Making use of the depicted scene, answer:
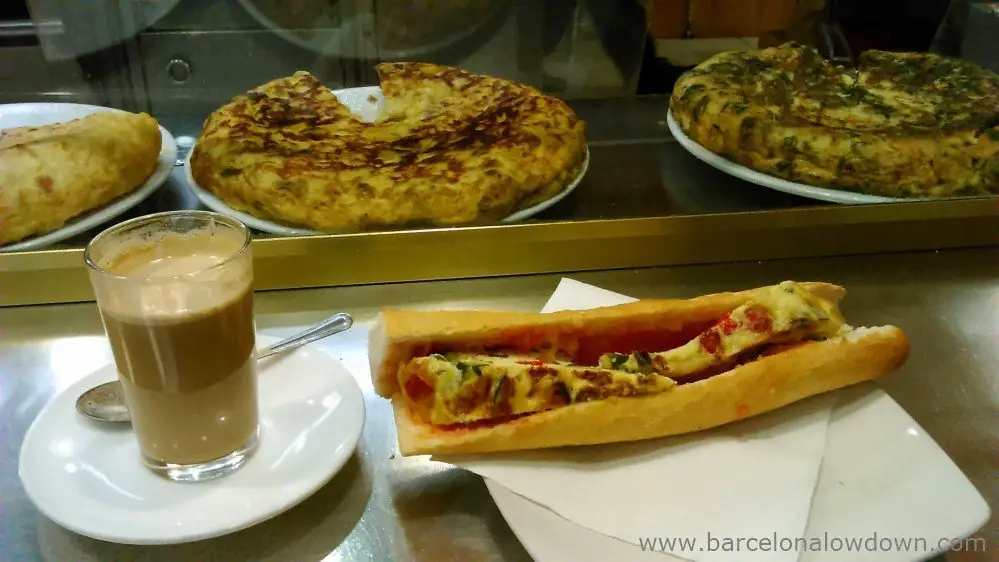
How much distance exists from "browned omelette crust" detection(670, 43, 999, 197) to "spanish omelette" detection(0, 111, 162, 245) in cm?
97

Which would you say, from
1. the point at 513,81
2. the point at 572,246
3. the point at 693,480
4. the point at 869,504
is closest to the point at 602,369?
the point at 693,480

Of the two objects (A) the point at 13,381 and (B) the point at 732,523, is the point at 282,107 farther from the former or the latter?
(B) the point at 732,523

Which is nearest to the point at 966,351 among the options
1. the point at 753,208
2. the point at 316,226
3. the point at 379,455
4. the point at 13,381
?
the point at 753,208

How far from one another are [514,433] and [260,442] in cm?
28

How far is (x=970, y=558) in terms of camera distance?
79cm

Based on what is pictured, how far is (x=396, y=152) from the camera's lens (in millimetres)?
1271

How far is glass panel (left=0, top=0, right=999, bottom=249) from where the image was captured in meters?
1.19

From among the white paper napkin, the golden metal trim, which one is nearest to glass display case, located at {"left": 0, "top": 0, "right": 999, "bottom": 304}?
the golden metal trim

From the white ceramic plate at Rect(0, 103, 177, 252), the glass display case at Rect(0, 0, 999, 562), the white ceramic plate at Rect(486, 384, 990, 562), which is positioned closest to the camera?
the white ceramic plate at Rect(486, 384, 990, 562)

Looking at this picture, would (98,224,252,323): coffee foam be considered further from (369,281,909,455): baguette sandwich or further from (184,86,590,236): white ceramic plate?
(184,86,590,236): white ceramic plate

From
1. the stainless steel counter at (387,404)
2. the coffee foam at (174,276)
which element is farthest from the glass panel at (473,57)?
the coffee foam at (174,276)

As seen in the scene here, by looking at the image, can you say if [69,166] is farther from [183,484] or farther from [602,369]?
[602,369]

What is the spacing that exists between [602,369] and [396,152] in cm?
63

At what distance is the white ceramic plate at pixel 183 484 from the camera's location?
70 centimetres
